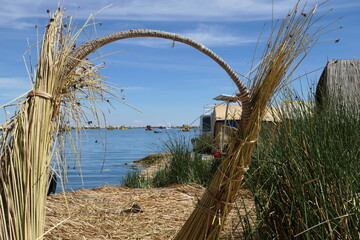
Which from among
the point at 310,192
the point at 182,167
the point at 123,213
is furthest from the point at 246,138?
the point at 182,167

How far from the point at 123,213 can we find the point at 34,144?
1852 millimetres

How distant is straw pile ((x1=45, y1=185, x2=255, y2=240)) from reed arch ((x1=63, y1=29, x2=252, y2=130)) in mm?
797

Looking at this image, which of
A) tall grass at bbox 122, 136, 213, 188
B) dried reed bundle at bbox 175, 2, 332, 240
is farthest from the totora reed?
tall grass at bbox 122, 136, 213, 188

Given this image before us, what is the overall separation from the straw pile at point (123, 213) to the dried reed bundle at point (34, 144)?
2.22 feet

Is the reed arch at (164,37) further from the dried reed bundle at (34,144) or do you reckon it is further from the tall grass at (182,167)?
the tall grass at (182,167)

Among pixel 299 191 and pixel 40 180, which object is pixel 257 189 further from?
pixel 40 180

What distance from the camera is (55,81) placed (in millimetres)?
2271

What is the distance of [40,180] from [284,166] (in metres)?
1.18

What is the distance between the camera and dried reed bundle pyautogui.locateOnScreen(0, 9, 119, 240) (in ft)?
7.21

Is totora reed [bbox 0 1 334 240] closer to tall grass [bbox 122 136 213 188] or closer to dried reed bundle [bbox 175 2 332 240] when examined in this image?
dried reed bundle [bbox 175 2 332 240]

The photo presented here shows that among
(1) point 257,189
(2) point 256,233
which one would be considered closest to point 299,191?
(1) point 257,189

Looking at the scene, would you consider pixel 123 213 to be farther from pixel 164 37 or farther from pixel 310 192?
pixel 310 192

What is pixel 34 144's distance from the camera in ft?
7.23

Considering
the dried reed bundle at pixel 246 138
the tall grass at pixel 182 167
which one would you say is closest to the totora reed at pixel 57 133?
the dried reed bundle at pixel 246 138
